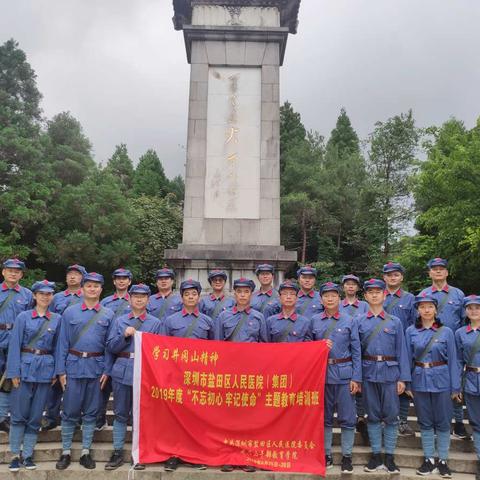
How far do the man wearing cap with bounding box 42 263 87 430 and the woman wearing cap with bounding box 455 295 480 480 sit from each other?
481 centimetres

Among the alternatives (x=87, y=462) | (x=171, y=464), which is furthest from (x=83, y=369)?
(x=171, y=464)

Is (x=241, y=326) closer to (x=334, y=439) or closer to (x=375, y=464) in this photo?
(x=334, y=439)

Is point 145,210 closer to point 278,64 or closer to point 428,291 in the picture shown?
point 278,64

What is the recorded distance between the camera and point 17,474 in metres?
5.21

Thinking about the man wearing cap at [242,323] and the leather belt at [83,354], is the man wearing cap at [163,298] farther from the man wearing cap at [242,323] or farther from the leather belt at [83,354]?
the leather belt at [83,354]

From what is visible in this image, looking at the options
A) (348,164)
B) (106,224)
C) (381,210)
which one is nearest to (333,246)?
(381,210)

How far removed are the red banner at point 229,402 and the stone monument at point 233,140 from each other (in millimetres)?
3877

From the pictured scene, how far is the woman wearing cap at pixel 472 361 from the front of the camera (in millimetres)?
5332

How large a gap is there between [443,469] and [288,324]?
2.22m

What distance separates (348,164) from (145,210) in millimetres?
13156

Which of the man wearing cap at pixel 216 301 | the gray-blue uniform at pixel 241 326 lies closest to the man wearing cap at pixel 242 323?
the gray-blue uniform at pixel 241 326

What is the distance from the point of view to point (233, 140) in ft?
32.6

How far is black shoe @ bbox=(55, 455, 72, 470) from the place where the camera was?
207 inches

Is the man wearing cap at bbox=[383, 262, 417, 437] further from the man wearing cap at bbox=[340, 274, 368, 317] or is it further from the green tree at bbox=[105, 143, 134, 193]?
the green tree at bbox=[105, 143, 134, 193]
